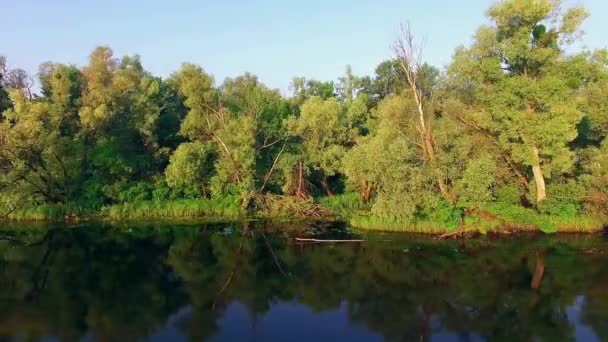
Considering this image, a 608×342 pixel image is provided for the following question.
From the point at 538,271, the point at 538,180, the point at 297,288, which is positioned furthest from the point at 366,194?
the point at 297,288

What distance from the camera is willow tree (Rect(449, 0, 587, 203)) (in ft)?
91.0

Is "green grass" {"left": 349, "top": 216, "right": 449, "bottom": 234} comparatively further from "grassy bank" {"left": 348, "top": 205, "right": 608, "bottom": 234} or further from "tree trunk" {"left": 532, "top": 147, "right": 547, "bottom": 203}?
"tree trunk" {"left": 532, "top": 147, "right": 547, "bottom": 203}

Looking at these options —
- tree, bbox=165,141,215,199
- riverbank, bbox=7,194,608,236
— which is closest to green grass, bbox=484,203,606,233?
riverbank, bbox=7,194,608,236

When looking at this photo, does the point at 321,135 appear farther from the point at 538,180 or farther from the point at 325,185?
the point at 538,180

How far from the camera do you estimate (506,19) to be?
2880 centimetres

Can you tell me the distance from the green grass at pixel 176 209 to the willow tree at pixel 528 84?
17.5 meters

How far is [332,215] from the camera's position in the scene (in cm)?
3388

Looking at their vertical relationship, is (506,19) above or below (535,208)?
above

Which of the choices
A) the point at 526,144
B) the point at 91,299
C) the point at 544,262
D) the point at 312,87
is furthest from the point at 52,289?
the point at 312,87

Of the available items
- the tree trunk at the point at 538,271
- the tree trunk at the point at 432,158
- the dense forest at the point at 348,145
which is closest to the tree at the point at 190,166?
the dense forest at the point at 348,145

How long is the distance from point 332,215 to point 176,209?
35.7ft

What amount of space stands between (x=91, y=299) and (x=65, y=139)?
19611 mm

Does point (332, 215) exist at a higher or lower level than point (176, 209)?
lower

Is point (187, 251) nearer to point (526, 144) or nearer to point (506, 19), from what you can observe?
point (526, 144)
